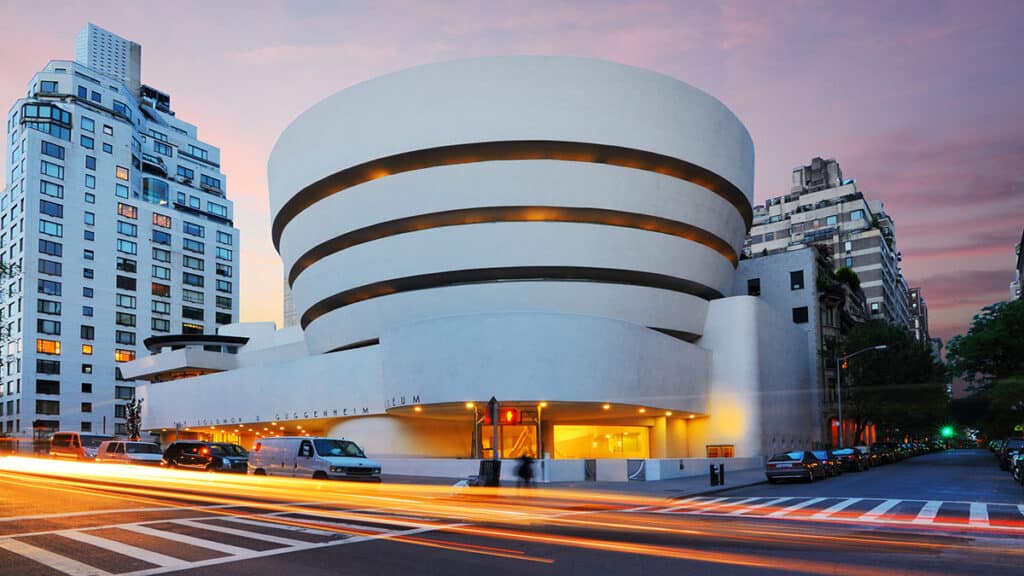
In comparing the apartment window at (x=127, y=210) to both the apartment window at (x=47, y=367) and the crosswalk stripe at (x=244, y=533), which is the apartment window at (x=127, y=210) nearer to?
the apartment window at (x=47, y=367)

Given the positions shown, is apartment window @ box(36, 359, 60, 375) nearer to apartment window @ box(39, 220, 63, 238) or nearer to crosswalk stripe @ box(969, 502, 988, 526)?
apartment window @ box(39, 220, 63, 238)

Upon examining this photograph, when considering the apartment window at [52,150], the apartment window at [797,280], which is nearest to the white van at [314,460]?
the apartment window at [797,280]

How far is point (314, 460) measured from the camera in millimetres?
30047

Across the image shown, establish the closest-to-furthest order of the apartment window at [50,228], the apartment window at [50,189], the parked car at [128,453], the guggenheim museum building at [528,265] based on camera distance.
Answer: the parked car at [128,453] → the guggenheim museum building at [528,265] → the apartment window at [50,228] → the apartment window at [50,189]

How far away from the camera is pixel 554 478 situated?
1391 inches

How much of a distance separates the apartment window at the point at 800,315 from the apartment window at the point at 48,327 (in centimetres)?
8244

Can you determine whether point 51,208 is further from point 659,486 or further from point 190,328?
point 659,486

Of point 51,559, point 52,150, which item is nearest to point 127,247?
point 52,150

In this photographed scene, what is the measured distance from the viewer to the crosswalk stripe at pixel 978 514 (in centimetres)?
1830

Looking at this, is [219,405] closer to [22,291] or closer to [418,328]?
[418,328]

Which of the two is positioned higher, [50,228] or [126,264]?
[50,228]

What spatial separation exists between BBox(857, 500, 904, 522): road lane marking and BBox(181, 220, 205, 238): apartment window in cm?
10998

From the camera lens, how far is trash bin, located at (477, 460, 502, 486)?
102ft

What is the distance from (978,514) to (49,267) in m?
103
